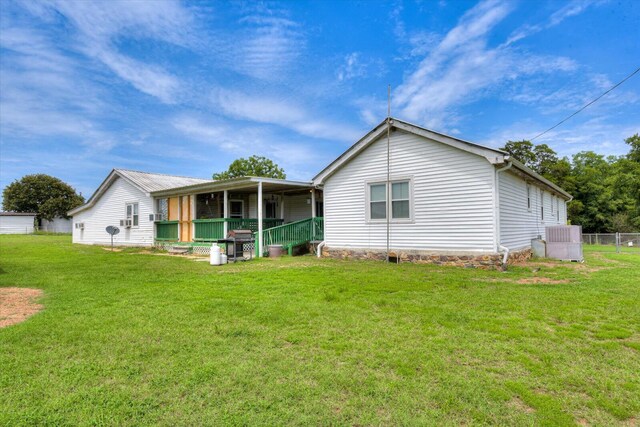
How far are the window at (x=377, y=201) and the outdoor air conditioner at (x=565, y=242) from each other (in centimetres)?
630

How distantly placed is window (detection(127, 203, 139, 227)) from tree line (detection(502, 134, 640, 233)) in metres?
34.7

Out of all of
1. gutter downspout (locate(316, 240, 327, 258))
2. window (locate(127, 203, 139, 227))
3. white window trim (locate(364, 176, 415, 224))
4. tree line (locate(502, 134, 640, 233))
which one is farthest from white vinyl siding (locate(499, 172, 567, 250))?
tree line (locate(502, 134, 640, 233))

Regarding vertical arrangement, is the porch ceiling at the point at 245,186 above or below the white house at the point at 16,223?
above

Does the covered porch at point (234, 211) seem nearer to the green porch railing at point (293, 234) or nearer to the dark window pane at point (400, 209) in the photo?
the green porch railing at point (293, 234)

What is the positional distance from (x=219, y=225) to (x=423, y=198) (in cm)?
910

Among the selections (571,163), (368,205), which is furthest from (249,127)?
(571,163)

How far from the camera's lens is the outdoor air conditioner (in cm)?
1145

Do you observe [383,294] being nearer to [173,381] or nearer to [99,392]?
[173,381]

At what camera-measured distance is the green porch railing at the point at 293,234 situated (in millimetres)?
13500

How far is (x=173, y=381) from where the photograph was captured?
2867 millimetres

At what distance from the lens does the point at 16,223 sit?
40844 mm

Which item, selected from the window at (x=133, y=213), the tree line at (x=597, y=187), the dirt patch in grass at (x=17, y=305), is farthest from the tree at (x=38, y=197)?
the tree line at (x=597, y=187)

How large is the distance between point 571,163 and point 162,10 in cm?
4420

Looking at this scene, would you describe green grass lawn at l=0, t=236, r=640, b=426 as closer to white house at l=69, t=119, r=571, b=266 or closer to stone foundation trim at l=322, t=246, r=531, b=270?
stone foundation trim at l=322, t=246, r=531, b=270
